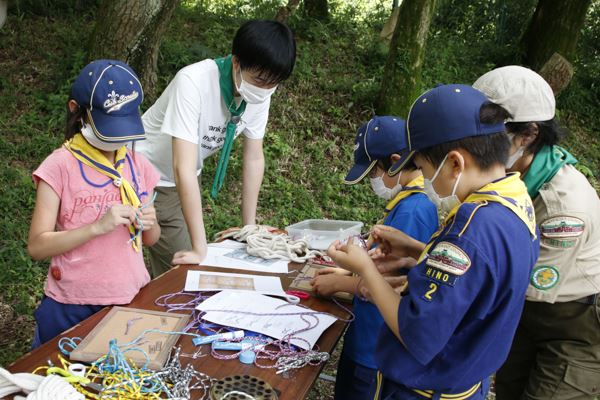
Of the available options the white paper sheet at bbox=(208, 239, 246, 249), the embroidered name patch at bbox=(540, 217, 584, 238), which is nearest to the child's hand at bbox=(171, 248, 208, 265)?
the white paper sheet at bbox=(208, 239, 246, 249)

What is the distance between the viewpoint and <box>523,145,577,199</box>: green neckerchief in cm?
201

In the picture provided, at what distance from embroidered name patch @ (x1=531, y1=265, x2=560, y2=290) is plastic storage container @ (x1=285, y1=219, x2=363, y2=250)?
1.02 m

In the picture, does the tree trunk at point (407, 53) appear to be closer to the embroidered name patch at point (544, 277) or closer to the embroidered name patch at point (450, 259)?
the embroidered name patch at point (544, 277)

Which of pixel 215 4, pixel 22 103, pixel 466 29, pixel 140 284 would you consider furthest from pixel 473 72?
pixel 140 284

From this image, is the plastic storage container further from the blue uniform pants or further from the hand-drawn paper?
the blue uniform pants

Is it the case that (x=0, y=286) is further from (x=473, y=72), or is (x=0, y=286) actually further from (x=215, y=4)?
(x=473, y=72)

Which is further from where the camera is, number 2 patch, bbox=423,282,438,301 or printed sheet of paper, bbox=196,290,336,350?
printed sheet of paper, bbox=196,290,336,350

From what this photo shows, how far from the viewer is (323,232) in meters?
2.84

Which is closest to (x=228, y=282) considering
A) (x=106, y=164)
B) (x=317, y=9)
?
(x=106, y=164)

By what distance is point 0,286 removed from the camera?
3.70 metres

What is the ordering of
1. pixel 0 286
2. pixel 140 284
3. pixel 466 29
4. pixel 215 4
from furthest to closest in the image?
pixel 466 29
pixel 215 4
pixel 0 286
pixel 140 284

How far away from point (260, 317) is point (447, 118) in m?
0.99

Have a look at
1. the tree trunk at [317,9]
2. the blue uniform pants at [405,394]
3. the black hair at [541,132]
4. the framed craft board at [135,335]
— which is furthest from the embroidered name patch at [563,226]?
the tree trunk at [317,9]

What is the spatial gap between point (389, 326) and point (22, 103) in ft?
17.7
